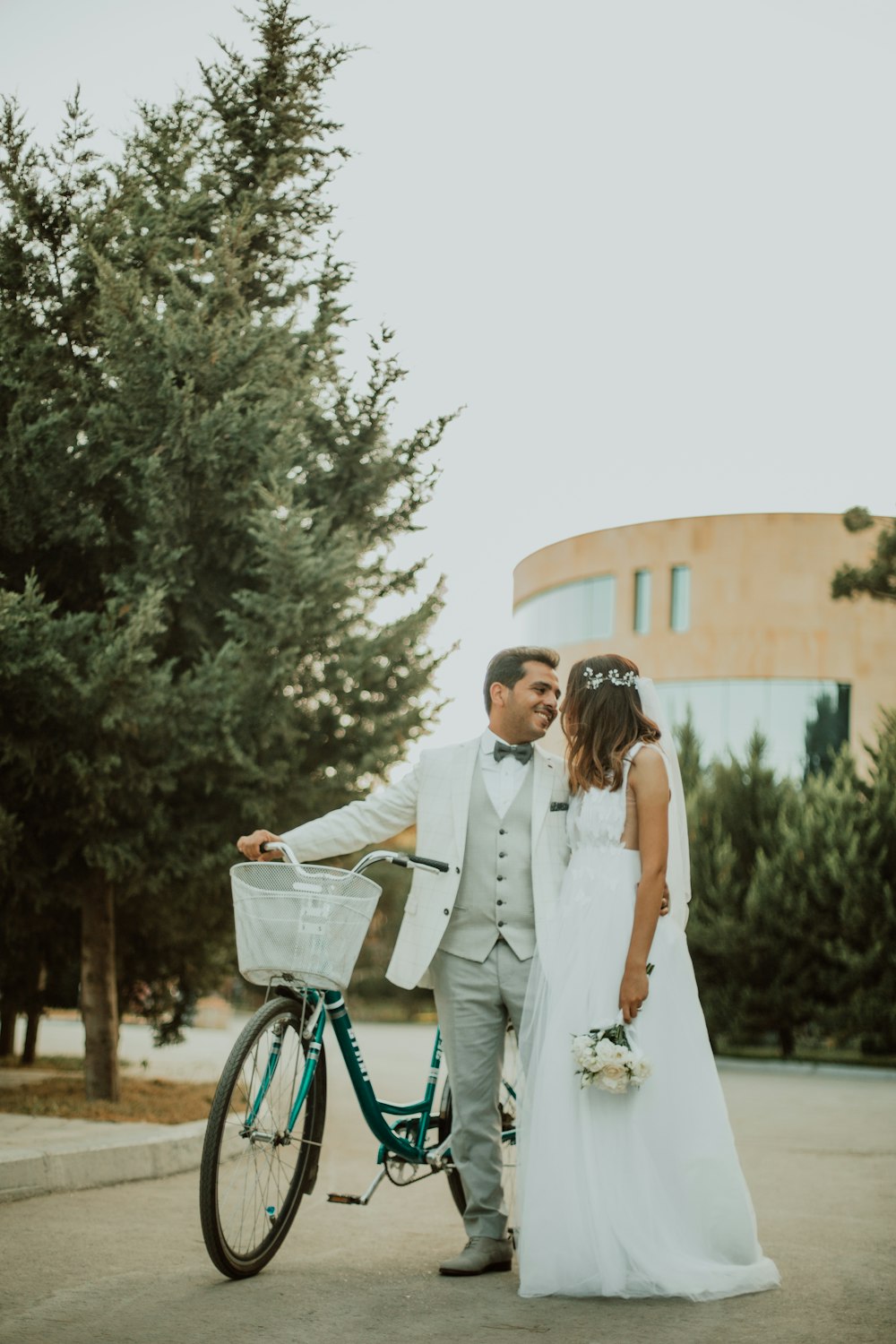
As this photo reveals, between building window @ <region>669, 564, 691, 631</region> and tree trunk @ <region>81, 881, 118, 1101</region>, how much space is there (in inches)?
1203

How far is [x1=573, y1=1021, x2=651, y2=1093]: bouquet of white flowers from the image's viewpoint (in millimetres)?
4984

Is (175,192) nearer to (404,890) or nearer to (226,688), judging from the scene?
(226,688)

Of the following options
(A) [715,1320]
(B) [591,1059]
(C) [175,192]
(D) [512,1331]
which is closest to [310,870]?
(B) [591,1059]

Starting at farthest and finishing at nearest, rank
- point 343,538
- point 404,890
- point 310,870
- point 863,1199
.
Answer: point 404,890, point 343,538, point 863,1199, point 310,870

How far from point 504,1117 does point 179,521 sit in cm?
480

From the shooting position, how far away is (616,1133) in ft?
16.6

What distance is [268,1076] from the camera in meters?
4.97

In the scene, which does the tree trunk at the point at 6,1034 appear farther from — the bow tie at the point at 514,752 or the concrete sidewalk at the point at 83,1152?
the bow tie at the point at 514,752

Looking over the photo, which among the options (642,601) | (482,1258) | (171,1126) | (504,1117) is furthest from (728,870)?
(482,1258)

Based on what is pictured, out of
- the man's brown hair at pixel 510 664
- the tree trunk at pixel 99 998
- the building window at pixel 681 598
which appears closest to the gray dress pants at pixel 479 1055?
the man's brown hair at pixel 510 664

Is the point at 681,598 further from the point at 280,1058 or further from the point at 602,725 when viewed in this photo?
the point at 280,1058

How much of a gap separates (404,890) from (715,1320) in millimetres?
7408

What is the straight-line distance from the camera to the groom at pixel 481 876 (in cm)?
543

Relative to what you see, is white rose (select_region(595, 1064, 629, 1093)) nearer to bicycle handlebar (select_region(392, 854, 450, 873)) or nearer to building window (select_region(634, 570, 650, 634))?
bicycle handlebar (select_region(392, 854, 450, 873))
